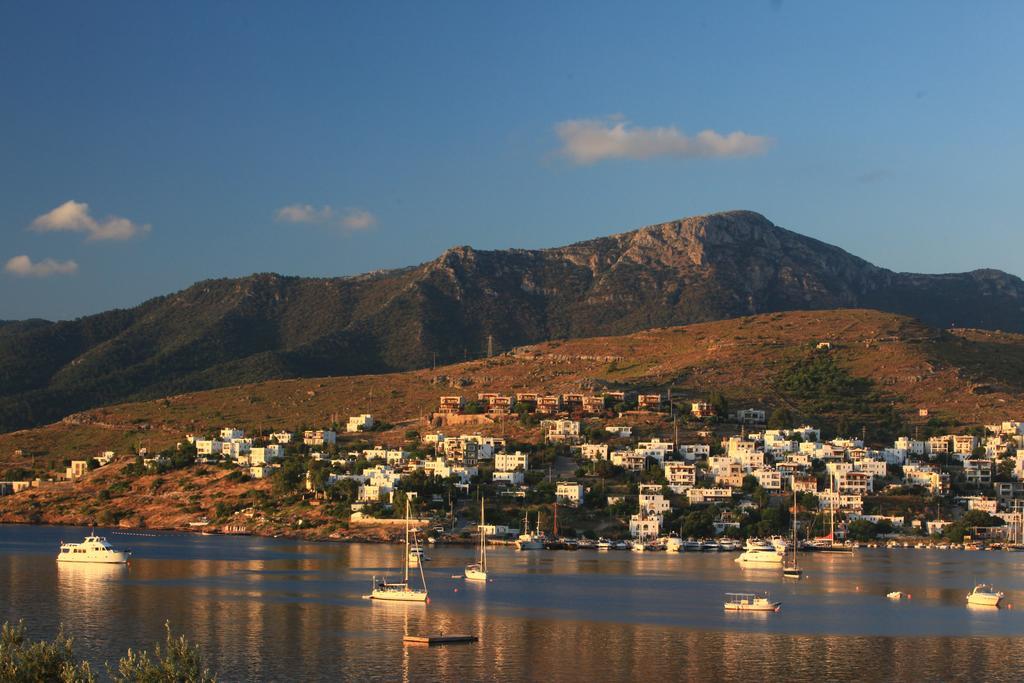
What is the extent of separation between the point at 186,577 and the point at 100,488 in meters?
54.8

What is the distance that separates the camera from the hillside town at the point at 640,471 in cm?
10788

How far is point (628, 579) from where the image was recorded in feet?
252

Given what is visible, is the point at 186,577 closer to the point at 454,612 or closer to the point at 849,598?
the point at 454,612

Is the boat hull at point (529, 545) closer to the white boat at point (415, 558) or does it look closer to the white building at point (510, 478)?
the white boat at point (415, 558)

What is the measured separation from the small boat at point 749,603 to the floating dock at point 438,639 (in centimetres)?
1611

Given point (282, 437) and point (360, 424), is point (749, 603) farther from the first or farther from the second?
point (360, 424)

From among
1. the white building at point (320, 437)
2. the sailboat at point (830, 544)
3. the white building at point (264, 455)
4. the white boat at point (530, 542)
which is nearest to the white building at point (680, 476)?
the sailboat at point (830, 544)

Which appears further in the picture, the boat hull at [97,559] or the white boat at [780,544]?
the white boat at [780,544]

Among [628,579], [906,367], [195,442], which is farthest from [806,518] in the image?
[195,442]

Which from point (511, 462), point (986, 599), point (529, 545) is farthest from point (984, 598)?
point (511, 462)

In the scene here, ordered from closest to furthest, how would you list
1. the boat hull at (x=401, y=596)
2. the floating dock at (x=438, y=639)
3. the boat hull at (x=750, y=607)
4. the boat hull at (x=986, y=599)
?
the floating dock at (x=438, y=639) < the boat hull at (x=750, y=607) < the boat hull at (x=401, y=596) < the boat hull at (x=986, y=599)

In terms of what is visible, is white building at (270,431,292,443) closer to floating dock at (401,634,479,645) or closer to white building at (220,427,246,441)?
white building at (220,427,246,441)

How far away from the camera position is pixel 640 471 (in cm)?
11781

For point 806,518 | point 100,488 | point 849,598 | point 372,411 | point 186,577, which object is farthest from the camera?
point 372,411
